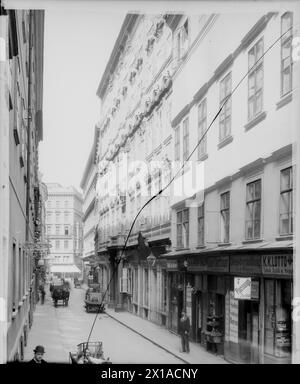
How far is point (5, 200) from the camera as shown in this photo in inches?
194

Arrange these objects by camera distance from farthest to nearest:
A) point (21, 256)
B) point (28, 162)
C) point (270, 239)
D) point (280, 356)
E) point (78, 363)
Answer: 1. point (28, 162)
2. point (21, 256)
3. point (270, 239)
4. point (280, 356)
5. point (78, 363)

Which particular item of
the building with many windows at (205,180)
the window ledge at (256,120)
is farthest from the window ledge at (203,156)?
the window ledge at (256,120)

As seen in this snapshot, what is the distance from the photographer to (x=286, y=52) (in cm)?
517

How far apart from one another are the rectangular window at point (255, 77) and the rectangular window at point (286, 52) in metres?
0.19

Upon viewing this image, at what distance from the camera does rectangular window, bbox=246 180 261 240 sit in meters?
5.49

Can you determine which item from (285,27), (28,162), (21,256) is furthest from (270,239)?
(28,162)

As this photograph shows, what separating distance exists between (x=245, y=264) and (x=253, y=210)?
1.75 feet

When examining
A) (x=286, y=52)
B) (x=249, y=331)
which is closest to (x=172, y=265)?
(x=249, y=331)

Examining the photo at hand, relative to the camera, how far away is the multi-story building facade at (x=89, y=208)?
5.62 metres

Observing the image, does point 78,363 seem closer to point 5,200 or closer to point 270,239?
point 5,200

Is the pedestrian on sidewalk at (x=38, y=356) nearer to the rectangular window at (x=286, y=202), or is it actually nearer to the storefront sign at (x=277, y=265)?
the storefront sign at (x=277, y=265)

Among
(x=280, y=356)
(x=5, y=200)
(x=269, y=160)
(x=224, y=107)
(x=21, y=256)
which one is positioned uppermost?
(x=224, y=107)

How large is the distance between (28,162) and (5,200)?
3996 mm

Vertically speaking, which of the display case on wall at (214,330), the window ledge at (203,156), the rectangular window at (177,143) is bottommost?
the display case on wall at (214,330)
